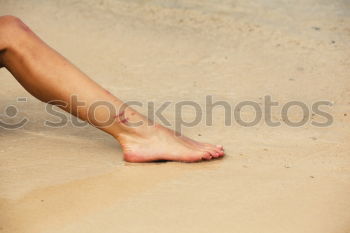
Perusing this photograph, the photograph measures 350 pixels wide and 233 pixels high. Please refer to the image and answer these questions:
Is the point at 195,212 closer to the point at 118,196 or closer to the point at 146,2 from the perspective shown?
the point at 118,196

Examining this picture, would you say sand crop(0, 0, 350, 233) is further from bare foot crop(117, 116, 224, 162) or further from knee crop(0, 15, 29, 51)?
knee crop(0, 15, 29, 51)

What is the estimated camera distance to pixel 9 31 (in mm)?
2469

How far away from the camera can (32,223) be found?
204 cm

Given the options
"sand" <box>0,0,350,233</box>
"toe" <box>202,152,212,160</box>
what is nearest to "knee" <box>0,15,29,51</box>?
"sand" <box>0,0,350,233</box>

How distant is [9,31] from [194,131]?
0.87 m

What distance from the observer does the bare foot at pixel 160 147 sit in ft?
8.33

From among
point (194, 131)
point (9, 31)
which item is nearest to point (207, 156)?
point (194, 131)

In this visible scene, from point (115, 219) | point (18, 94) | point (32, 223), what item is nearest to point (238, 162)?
point (115, 219)

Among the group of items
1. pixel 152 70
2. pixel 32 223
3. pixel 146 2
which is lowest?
pixel 32 223

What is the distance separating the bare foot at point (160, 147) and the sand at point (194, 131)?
3 centimetres

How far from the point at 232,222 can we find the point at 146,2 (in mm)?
3191

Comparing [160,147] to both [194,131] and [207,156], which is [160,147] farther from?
[194,131]

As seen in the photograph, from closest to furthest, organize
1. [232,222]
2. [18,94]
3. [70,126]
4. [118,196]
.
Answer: [232,222]
[118,196]
[70,126]
[18,94]

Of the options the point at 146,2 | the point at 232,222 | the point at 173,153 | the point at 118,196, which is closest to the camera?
the point at 232,222
